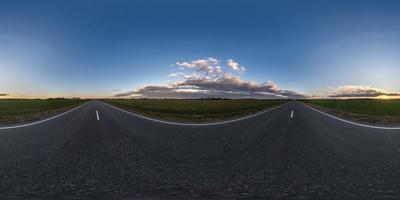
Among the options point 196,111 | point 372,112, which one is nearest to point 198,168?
point 196,111

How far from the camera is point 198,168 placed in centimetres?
703

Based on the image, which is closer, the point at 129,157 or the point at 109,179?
the point at 109,179

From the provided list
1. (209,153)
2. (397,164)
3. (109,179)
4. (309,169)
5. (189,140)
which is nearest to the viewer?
(109,179)

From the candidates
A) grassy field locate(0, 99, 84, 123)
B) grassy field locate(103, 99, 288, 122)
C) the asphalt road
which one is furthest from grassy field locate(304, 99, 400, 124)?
grassy field locate(0, 99, 84, 123)

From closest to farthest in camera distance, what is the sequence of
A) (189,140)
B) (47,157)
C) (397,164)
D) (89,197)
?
(89,197)
(397,164)
(47,157)
(189,140)

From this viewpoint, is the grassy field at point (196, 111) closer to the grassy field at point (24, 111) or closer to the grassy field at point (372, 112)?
the grassy field at point (24, 111)

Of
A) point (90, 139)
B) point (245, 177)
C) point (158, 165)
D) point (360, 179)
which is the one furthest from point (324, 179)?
point (90, 139)

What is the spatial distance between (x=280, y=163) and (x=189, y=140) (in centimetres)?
448

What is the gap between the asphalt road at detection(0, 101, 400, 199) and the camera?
5.11m

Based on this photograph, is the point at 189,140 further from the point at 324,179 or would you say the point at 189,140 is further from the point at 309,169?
the point at 324,179

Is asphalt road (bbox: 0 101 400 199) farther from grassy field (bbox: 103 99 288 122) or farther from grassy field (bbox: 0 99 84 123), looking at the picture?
grassy field (bbox: 0 99 84 123)

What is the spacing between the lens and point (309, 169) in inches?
268

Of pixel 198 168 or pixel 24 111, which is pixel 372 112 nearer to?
pixel 198 168

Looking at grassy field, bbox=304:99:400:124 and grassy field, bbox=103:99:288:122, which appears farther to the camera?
grassy field, bbox=103:99:288:122
